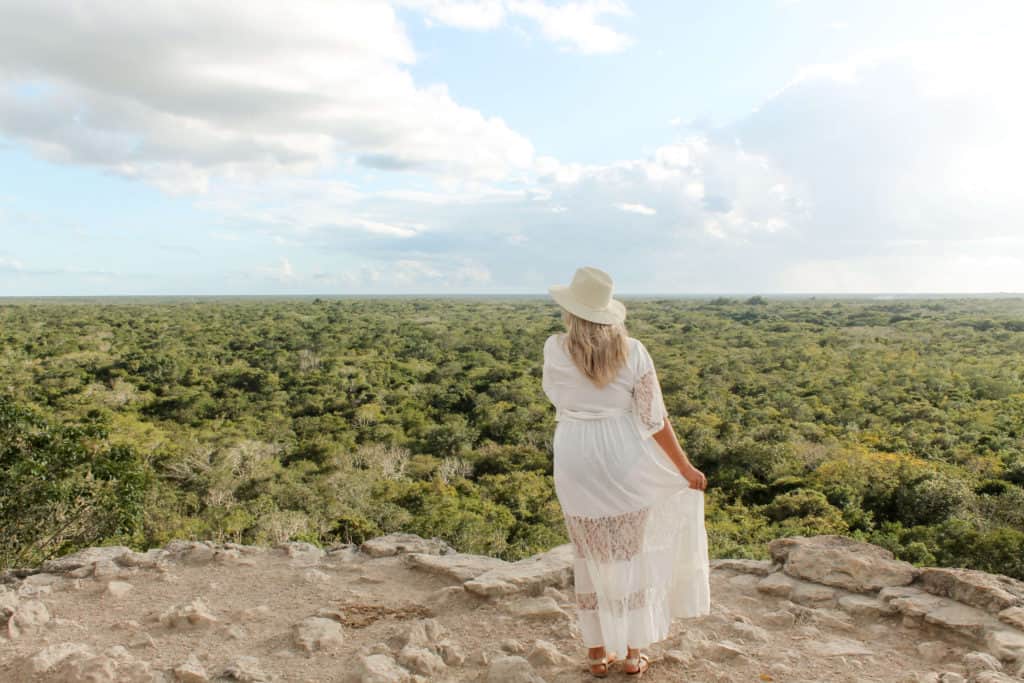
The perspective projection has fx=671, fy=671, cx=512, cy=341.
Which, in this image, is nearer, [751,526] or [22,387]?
[751,526]

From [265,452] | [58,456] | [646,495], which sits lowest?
[265,452]

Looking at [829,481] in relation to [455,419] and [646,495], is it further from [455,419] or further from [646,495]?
[646,495]

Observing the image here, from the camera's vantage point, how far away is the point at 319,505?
54.7 feet

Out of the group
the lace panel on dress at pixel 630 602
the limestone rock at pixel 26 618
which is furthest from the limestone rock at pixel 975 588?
the limestone rock at pixel 26 618

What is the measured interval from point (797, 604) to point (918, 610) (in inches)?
26.0

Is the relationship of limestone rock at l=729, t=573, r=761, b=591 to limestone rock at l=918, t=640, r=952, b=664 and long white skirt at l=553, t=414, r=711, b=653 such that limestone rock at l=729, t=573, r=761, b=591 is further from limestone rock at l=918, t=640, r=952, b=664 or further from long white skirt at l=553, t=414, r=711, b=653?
long white skirt at l=553, t=414, r=711, b=653

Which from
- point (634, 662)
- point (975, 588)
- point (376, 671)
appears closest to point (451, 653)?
point (376, 671)

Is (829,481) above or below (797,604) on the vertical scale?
below

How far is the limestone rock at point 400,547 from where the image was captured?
5.21 metres

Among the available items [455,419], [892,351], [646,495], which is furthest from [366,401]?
[892,351]

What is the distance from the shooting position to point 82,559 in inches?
198

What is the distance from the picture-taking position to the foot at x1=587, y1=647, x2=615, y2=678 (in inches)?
125

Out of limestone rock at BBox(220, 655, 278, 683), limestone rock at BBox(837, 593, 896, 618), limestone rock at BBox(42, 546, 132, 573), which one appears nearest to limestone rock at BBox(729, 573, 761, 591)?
limestone rock at BBox(837, 593, 896, 618)

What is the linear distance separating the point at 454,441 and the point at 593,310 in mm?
22640
